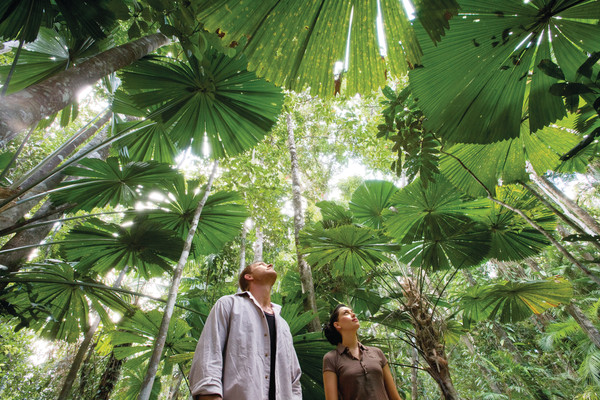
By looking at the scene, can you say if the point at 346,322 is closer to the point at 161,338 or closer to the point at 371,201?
the point at 161,338

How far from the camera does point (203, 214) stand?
9.69 ft

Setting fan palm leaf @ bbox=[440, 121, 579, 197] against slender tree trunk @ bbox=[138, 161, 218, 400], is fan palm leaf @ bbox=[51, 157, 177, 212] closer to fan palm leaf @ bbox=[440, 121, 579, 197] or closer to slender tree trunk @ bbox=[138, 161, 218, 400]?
slender tree trunk @ bbox=[138, 161, 218, 400]

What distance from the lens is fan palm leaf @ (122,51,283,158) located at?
1992 mm

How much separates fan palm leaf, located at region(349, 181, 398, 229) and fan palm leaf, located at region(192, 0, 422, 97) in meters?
2.26

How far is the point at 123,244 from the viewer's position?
102 inches

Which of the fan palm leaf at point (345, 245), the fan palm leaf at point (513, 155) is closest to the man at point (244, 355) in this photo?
the fan palm leaf at point (345, 245)

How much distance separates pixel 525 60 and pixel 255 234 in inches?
207

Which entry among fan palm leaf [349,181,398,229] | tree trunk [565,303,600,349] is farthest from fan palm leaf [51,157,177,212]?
tree trunk [565,303,600,349]

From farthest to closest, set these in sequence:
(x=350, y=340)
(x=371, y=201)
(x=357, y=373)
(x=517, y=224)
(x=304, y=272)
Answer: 1. (x=371, y=201)
2. (x=304, y=272)
3. (x=517, y=224)
4. (x=350, y=340)
5. (x=357, y=373)

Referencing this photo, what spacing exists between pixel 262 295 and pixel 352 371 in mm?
881

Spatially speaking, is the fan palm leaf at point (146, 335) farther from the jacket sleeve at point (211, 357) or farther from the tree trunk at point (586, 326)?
the tree trunk at point (586, 326)

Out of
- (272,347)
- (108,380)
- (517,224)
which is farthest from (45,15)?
(108,380)

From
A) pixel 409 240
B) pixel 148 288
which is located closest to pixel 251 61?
pixel 409 240

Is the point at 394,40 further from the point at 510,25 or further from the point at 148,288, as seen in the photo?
the point at 148,288
